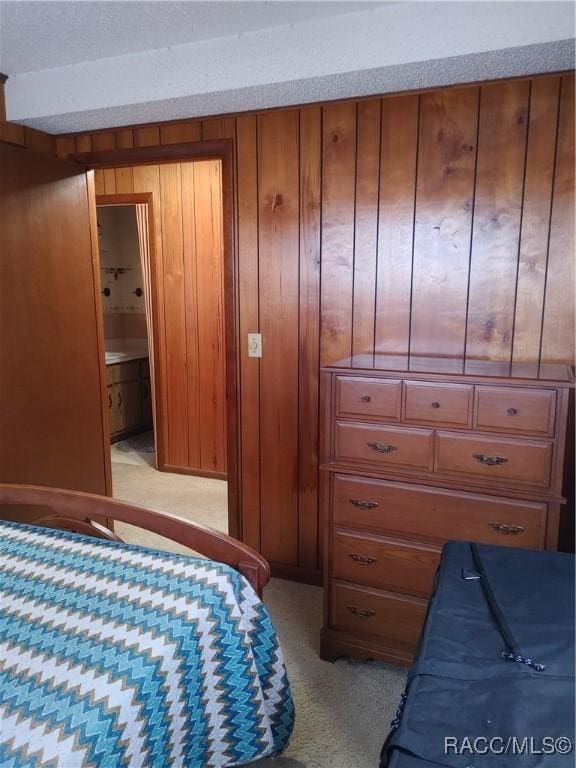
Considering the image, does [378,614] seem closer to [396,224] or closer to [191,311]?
[396,224]

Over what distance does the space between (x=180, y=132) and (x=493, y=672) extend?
2.60 metres

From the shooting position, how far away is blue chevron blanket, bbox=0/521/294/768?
94 cm

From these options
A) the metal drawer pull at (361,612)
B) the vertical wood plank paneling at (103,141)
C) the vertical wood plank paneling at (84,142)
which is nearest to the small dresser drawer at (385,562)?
the metal drawer pull at (361,612)

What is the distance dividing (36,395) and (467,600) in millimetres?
2318

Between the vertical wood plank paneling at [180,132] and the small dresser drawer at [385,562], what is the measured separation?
1992 mm

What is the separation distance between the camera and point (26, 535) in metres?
1.64

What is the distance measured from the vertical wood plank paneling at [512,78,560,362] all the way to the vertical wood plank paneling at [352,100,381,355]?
0.61m

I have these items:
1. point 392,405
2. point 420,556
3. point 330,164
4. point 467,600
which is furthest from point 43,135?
point 467,600

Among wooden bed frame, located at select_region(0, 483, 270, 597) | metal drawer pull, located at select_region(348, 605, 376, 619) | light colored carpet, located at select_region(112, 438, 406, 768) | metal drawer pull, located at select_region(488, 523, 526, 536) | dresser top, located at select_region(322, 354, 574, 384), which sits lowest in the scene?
light colored carpet, located at select_region(112, 438, 406, 768)

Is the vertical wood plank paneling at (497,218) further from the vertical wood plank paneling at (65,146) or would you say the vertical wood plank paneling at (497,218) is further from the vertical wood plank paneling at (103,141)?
the vertical wood plank paneling at (65,146)

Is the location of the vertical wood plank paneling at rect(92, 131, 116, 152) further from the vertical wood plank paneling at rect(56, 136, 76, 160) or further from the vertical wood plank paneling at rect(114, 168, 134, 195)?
the vertical wood plank paneling at rect(114, 168, 134, 195)

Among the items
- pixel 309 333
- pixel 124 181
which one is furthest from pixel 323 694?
pixel 124 181

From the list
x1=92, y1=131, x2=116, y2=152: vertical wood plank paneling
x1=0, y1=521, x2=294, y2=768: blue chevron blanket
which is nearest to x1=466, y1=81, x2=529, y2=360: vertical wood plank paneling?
x1=0, y1=521, x2=294, y2=768: blue chevron blanket

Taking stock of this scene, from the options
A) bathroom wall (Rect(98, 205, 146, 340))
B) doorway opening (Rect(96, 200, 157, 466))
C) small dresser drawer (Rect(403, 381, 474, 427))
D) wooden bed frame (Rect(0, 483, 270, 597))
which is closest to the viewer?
wooden bed frame (Rect(0, 483, 270, 597))
